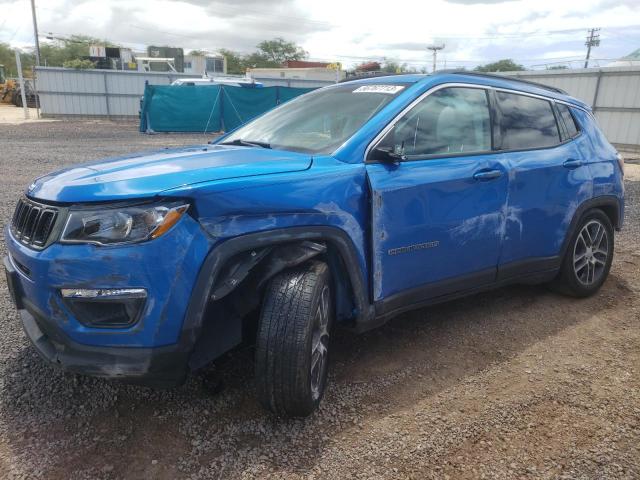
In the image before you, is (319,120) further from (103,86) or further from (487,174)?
(103,86)

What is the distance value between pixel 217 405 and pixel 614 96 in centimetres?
2049

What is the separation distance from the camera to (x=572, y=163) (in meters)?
3.94

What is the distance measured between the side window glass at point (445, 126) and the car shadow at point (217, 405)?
128 centimetres

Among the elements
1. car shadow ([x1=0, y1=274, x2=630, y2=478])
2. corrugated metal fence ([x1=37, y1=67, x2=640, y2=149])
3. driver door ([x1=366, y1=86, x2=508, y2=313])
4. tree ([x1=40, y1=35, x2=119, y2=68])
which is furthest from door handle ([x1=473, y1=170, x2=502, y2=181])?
tree ([x1=40, y1=35, x2=119, y2=68])

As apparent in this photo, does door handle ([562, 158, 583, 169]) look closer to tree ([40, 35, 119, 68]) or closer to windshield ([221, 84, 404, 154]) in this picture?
windshield ([221, 84, 404, 154])

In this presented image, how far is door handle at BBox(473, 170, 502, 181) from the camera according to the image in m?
3.31

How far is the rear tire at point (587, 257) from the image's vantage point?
4.18 meters

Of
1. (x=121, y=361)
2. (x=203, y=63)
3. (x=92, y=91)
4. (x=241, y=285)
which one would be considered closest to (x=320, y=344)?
(x=241, y=285)

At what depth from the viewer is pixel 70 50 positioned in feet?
249

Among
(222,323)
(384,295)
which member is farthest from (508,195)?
(222,323)

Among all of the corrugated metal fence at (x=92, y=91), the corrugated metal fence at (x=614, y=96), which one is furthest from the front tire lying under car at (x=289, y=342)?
the corrugated metal fence at (x=92, y=91)

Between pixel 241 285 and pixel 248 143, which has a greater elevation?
pixel 248 143

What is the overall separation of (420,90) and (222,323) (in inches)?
72.8

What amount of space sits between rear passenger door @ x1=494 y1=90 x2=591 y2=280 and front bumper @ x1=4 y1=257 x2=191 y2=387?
232cm
